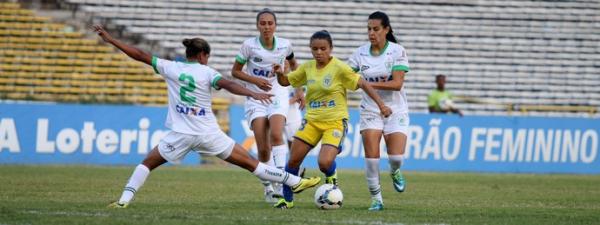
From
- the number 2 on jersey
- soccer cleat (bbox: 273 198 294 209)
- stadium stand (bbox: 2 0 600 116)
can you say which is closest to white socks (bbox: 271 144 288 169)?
soccer cleat (bbox: 273 198 294 209)

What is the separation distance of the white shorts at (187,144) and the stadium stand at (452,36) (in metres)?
15.9

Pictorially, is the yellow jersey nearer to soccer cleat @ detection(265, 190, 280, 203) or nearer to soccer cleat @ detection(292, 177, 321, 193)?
soccer cleat @ detection(292, 177, 321, 193)

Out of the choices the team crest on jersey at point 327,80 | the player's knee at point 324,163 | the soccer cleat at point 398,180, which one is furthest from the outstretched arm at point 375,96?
the soccer cleat at point 398,180

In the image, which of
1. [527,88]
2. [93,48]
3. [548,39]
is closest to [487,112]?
[527,88]

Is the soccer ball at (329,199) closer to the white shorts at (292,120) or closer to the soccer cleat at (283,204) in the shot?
the soccer cleat at (283,204)

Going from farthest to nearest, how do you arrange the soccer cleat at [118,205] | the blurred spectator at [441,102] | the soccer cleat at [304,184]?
1. the blurred spectator at [441,102]
2. the soccer cleat at [304,184]
3. the soccer cleat at [118,205]

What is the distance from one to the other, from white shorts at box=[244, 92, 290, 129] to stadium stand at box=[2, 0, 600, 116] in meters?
13.4

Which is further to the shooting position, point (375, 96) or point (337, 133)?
point (337, 133)

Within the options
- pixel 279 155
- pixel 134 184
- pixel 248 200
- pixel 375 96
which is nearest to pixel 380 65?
pixel 375 96

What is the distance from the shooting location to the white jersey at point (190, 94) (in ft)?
35.6

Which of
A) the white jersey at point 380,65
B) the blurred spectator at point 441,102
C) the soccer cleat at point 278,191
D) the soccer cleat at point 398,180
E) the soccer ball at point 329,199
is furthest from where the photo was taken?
the blurred spectator at point 441,102

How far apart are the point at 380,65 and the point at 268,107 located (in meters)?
1.95

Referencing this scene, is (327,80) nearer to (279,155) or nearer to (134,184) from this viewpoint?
(279,155)

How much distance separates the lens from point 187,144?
11.0m
